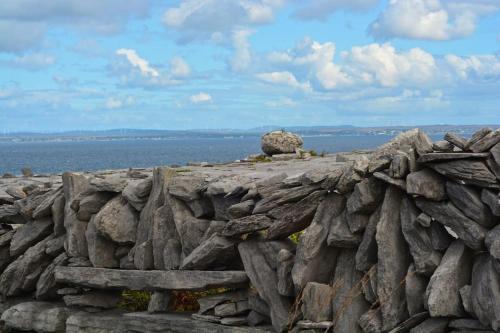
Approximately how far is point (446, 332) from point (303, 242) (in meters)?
2.02

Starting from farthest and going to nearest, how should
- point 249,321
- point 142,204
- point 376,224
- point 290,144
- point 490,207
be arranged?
point 290,144 → point 142,204 → point 249,321 → point 376,224 → point 490,207

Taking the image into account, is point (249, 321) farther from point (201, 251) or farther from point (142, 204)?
point (142, 204)

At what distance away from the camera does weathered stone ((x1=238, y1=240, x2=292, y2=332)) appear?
10.6 m

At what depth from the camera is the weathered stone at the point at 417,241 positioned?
360 inches

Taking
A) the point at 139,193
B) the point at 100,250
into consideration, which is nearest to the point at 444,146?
the point at 139,193

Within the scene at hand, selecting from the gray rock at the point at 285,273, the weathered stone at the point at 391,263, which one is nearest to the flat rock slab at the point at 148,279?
the gray rock at the point at 285,273

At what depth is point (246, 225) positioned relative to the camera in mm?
10961

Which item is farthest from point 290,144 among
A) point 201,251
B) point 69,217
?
point 201,251

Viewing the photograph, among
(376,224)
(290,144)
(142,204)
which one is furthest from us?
(290,144)

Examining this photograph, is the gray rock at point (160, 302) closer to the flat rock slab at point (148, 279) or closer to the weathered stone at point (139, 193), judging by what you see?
the flat rock slab at point (148, 279)

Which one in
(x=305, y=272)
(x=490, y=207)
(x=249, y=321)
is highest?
(x=490, y=207)

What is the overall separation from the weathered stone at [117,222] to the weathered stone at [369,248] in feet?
13.5

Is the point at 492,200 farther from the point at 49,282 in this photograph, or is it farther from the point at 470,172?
the point at 49,282

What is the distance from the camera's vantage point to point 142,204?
1281 centimetres
